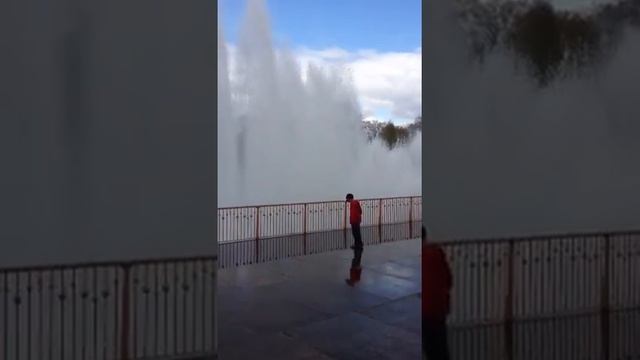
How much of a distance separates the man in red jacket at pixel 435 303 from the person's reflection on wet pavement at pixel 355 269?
2832mm

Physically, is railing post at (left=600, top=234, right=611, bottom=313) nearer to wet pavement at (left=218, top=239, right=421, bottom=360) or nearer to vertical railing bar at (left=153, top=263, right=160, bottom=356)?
wet pavement at (left=218, top=239, right=421, bottom=360)

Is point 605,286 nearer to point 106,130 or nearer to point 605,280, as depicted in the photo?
point 605,280

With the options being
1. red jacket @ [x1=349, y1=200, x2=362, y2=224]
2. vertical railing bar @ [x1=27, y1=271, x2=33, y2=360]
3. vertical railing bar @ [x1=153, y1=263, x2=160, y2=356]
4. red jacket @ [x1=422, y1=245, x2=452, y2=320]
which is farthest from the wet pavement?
vertical railing bar @ [x1=27, y1=271, x2=33, y2=360]

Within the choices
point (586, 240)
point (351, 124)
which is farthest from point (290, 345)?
point (351, 124)

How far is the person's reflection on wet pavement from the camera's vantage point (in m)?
8.59

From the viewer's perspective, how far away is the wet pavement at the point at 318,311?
18.5 ft

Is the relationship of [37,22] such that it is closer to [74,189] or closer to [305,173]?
[74,189]

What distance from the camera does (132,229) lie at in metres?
4.73

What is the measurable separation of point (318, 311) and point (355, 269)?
8.84ft

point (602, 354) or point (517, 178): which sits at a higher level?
point (517, 178)

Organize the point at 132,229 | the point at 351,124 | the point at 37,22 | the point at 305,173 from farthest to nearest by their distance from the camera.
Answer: the point at 351,124 → the point at 305,173 → the point at 132,229 → the point at 37,22

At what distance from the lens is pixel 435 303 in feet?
18.6

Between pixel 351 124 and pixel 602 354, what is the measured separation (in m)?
16.5

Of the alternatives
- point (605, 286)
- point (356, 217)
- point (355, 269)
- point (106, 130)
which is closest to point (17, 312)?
point (106, 130)
